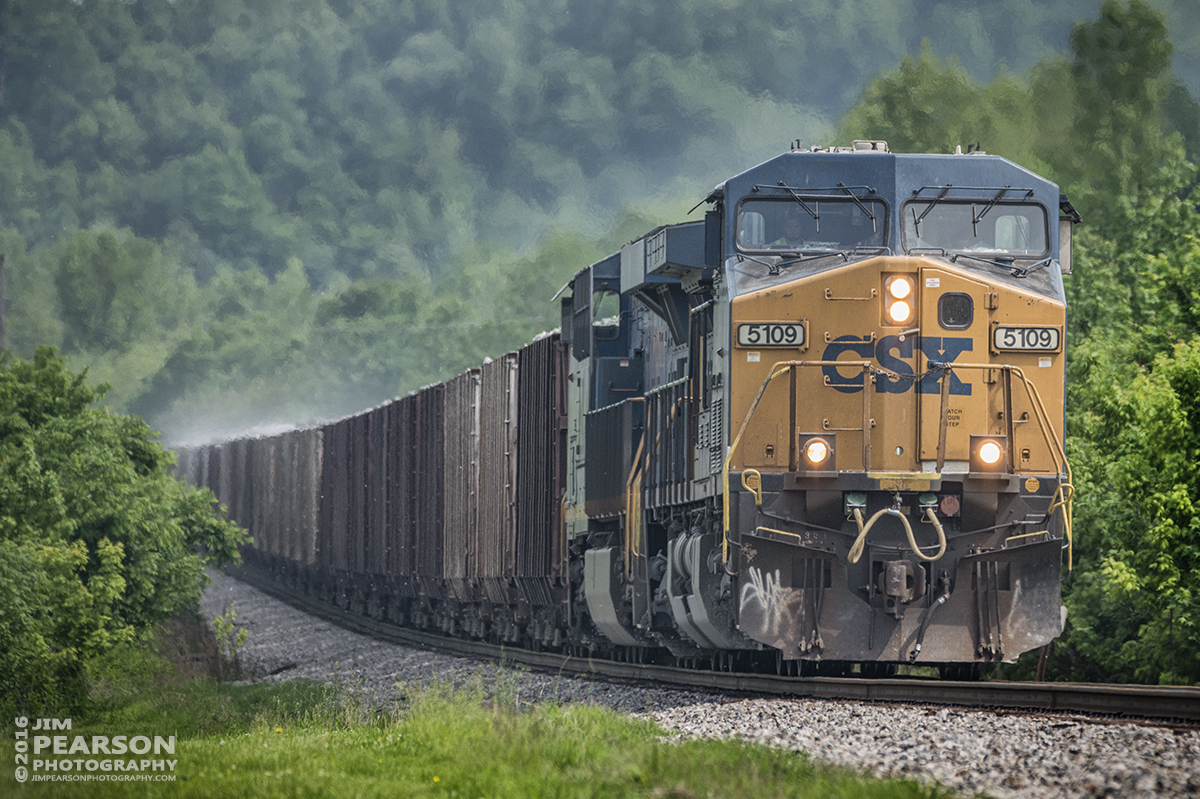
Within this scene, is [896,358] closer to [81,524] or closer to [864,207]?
[864,207]

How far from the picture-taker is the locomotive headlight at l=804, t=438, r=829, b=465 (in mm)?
11664

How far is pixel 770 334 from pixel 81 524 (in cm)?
1751

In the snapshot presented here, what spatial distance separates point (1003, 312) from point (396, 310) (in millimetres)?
101939

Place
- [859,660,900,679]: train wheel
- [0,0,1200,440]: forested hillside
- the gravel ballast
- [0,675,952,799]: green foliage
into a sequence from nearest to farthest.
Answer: the gravel ballast
[0,675,952,799]: green foliage
[859,660,900,679]: train wheel
[0,0,1200,440]: forested hillside

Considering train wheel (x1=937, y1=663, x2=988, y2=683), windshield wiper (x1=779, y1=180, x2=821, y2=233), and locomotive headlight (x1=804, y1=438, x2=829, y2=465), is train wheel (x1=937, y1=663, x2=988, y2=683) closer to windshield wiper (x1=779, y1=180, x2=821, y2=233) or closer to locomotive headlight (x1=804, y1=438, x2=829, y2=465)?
locomotive headlight (x1=804, y1=438, x2=829, y2=465)

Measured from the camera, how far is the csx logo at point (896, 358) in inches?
462

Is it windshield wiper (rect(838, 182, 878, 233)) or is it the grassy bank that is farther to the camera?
windshield wiper (rect(838, 182, 878, 233))

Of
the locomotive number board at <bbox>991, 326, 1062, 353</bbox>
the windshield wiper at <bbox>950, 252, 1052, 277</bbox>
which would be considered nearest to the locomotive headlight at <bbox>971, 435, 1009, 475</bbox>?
Result: the locomotive number board at <bbox>991, 326, 1062, 353</bbox>

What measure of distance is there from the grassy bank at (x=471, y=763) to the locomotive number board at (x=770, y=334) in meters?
3.29

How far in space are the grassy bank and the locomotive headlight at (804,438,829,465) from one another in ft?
8.71

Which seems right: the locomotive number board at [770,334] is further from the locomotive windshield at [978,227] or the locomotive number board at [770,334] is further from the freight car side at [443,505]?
the freight car side at [443,505]

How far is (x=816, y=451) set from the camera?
11.7m

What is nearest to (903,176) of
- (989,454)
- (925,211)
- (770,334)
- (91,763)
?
(925,211)

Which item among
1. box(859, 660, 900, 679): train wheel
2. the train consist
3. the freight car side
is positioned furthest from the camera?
the freight car side
